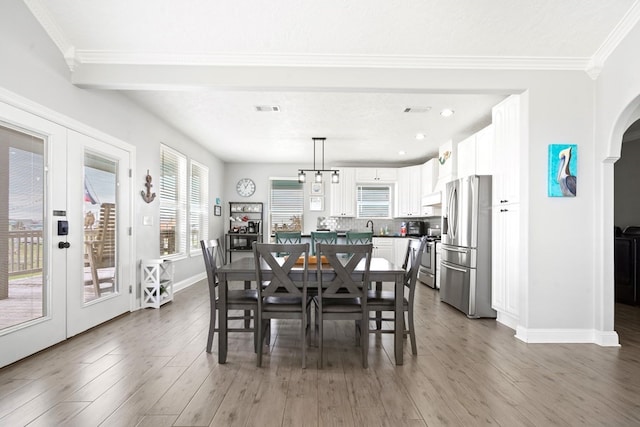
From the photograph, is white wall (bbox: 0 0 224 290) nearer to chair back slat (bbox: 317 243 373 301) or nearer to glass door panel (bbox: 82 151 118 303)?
glass door panel (bbox: 82 151 118 303)

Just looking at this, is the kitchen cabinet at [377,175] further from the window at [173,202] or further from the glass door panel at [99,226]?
the glass door panel at [99,226]

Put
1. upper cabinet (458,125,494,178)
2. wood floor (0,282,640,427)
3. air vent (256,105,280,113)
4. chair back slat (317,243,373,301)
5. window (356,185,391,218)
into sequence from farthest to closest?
window (356,185,391,218)
air vent (256,105,280,113)
upper cabinet (458,125,494,178)
chair back slat (317,243,373,301)
wood floor (0,282,640,427)

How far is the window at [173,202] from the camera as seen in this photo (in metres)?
5.21

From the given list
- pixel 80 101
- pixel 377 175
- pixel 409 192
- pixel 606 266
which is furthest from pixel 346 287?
pixel 377 175

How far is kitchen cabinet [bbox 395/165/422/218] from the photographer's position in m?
7.45

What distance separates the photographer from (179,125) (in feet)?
17.3

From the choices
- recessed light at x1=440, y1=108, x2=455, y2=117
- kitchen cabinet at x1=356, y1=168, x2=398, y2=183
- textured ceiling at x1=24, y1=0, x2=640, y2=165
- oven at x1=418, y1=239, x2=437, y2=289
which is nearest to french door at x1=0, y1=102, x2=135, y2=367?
textured ceiling at x1=24, y1=0, x2=640, y2=165

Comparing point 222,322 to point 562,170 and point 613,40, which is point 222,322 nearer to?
point 562,170

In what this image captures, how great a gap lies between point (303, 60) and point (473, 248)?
115 inches

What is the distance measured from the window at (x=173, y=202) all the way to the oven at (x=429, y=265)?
4.24 meters

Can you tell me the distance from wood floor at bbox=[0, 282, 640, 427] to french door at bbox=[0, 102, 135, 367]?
0.29 metres

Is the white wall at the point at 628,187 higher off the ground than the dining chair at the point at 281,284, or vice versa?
the white wall at the point at 628,187

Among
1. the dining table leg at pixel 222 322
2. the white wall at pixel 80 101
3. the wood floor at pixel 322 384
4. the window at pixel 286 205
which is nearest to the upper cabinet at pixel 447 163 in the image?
the wood floor at pixel 322 384

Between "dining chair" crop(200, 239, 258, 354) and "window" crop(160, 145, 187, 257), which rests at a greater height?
"window" crop(160, 145, 187, 257)
